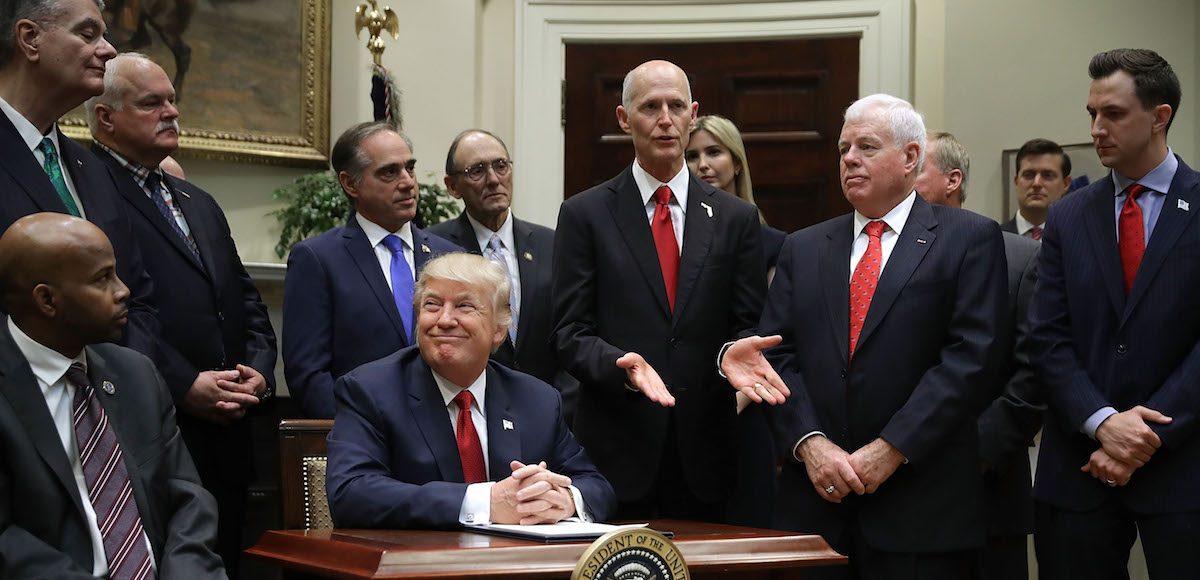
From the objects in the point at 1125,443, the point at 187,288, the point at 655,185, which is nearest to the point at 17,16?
the point at 187,288

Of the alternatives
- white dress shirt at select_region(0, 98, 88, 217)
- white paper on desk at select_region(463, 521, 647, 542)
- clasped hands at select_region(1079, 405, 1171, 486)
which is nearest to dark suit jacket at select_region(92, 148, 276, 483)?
white dress shirt at select_region(0, 98, 88, 217)

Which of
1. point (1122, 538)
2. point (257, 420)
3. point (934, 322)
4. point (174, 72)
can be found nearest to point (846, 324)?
point (934, 322)

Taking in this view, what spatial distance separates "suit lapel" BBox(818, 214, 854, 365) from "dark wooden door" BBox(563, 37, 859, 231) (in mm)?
3479

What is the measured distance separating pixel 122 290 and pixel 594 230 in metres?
1.45

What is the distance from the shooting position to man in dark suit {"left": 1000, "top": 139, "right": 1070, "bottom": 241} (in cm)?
613

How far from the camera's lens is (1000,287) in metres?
3.65

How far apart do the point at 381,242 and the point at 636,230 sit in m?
1.01

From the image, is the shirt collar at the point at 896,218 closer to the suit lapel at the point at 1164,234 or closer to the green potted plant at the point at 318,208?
the suit lapel at the point at 1164,234

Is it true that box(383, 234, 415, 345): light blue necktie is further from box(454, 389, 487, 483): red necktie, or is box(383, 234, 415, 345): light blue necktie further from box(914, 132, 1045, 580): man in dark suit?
box(914, 132, 1045, 580): man in dark suit

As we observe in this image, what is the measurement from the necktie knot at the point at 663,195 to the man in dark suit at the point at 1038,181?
267cm

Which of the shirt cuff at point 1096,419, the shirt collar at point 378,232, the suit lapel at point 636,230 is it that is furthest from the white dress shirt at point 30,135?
the shirt cuff at point 1096,419

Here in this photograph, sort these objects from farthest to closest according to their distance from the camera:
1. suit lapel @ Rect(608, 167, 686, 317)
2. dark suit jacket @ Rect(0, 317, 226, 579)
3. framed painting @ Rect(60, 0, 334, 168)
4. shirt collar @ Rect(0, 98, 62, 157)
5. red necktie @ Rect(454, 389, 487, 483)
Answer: framed painting @ Rect(60, 0, 334, 168)
suit lapel @ Rect(608, 167, 686, 317)
shirt collar @ Rect(0, 98, 62, 157)
red necktie @ Rect(454, 389, 487, 483)
dark suit jacket @ Rect(0, 317, 226, 579)

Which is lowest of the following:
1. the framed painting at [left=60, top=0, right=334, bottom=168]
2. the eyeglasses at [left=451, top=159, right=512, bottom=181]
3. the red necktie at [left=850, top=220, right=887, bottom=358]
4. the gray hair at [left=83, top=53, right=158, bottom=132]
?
the red necktie at [left=850, top=220, right=887, bottom=358]

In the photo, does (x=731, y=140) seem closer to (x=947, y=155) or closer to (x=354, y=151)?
(x=947, y=155)
